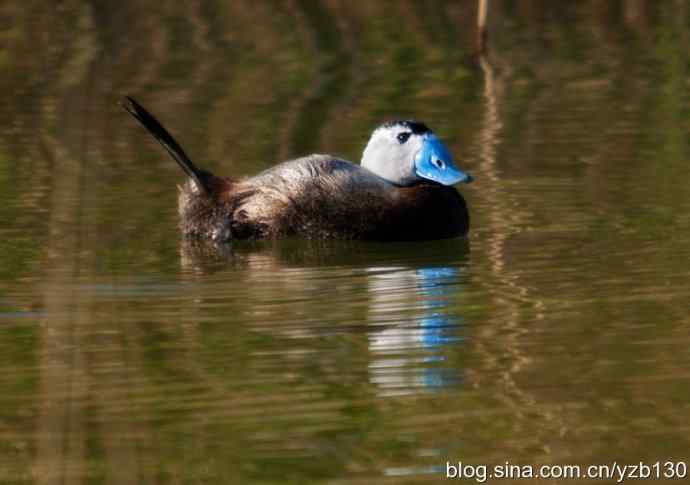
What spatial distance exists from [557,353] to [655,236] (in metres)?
2.27

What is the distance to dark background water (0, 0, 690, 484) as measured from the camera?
5004 mm

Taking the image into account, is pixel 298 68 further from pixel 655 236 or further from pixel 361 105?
pixel 655 236

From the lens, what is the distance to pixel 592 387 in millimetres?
5477

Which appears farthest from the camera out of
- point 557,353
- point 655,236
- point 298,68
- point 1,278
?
point 298,68

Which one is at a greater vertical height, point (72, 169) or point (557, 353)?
point (72, 169)

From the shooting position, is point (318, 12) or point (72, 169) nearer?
point (72, 169)

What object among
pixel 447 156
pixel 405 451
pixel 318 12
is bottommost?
pixel 405 451

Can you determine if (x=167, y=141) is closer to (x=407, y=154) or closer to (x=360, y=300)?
(x=407, y=154)

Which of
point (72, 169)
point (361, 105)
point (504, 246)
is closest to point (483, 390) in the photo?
point (504, 246)

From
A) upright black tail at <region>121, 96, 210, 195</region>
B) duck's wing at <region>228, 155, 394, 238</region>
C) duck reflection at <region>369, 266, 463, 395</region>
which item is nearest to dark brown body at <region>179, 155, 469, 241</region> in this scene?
duck's wing at <region>228, 155, 394, 238</region>

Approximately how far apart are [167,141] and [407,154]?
1116mm

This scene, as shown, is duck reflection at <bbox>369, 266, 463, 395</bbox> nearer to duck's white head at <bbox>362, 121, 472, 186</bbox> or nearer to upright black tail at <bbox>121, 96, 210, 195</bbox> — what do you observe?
duck's white head at <bbox>362, 121, 472, 186</bbox>

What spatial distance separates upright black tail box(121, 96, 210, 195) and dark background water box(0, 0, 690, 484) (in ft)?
0.92

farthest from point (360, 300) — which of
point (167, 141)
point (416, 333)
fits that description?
point (167, 141)
